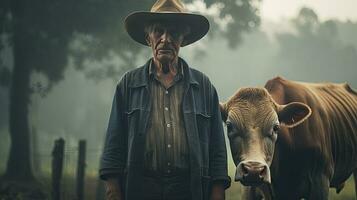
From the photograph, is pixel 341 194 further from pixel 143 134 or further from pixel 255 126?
pixel 143 134

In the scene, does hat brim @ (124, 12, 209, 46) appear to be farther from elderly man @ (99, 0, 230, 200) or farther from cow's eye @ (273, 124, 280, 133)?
cow's eye @ (273, 124, 280, 133)

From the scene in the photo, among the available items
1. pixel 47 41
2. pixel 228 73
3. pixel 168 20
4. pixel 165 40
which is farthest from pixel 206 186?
pixel 228 73

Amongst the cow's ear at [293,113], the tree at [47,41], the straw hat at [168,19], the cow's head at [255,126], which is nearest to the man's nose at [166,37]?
the straw hat at [168,19]

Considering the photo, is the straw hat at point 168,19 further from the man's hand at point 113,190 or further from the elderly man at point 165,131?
the man's hand at point 113,190

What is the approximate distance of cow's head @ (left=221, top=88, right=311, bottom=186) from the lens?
4.54m

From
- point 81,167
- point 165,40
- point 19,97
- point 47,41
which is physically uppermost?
point 47,41

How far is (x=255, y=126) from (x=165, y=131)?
1709 millimetres

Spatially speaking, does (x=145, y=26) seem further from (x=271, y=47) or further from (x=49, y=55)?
(x=271, y=47)

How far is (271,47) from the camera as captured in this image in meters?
53.3

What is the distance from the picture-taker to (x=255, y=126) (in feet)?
16.7

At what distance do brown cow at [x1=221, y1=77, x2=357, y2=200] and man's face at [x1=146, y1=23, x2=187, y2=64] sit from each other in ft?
4.44

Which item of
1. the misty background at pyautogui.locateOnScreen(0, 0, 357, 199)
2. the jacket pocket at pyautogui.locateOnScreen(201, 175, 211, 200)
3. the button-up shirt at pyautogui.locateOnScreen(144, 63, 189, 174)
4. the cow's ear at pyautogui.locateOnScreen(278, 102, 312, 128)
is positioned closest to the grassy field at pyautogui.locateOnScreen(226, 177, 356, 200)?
the cow's ear at pyautogui.locateOnScreen(278, 102, 312, 128)

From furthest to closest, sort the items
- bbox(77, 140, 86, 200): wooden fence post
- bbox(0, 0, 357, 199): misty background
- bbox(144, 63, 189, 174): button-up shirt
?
bbox(0, 0, 357, 199): misty background, bbox(77, 140, 86, 200): wooden fence post, bbox(144, 63, 189, 174): button-up shirt

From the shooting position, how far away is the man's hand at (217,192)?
12.0 feet
